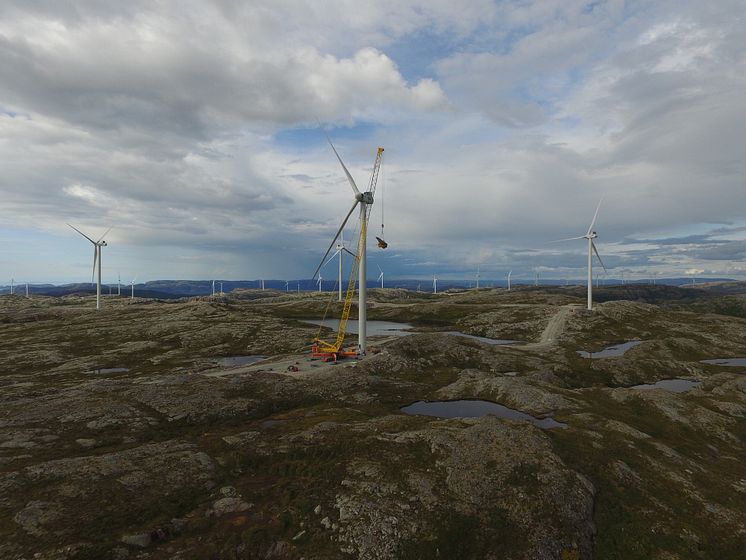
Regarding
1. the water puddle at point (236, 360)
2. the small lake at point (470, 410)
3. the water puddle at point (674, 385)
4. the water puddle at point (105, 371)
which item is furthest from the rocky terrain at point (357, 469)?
the water puddle at point (236, 360)

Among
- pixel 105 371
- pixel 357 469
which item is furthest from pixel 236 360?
pixel 357 469

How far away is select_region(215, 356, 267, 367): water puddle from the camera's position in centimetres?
11697

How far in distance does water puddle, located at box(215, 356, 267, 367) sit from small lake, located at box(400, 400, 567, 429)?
6002cm

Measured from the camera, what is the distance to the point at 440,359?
11825 cm

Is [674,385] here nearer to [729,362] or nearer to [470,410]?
[729,362]

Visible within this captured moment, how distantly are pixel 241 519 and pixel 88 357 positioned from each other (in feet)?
377

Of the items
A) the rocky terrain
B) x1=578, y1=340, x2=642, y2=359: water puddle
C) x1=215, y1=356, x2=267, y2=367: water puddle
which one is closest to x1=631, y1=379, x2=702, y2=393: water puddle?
the rocky terrain

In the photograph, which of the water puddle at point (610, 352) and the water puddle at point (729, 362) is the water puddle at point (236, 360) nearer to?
the water puddle at point (610, 352)

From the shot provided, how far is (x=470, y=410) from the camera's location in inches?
3073

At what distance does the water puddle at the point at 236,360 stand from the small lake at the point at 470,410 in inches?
2363

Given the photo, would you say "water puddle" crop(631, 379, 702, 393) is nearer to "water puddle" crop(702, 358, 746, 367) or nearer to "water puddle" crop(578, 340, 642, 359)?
"water puddle" crop(578, 340, 642, 359)

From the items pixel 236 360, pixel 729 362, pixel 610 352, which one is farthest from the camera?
pixel 610 352

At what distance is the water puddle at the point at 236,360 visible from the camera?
11697cm

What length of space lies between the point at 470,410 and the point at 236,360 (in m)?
80.8
